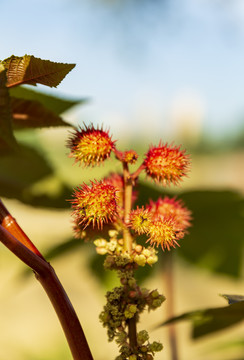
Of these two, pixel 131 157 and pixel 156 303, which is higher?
pixel 131 157

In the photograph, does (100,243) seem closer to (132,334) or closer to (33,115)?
(132,334)

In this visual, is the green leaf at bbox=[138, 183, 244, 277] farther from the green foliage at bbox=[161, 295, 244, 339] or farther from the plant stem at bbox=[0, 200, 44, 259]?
the plant stem at bbox=[0, 200, 44, 259]

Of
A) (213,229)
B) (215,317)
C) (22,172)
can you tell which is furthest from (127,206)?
(213,229)

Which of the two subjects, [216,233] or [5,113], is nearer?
[5,113]

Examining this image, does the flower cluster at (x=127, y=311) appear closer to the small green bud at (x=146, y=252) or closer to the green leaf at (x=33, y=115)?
the small green bud at (x=146, y=252)

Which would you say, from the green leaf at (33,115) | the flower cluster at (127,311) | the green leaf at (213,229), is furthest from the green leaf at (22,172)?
the flower cluster at (127,311)
